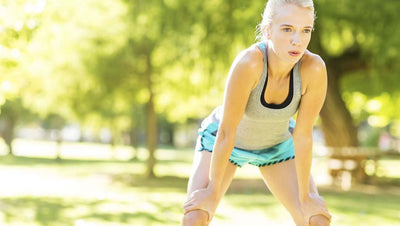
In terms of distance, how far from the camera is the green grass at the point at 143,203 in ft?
26.2

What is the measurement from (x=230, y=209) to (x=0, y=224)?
3.88 m

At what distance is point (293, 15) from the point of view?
2783mm

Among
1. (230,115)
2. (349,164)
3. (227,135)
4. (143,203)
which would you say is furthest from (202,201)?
(349,164)

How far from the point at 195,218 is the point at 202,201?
0.10 meters

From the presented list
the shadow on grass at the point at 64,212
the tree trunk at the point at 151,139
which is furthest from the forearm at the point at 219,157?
the tree trunk at the point at 151,139

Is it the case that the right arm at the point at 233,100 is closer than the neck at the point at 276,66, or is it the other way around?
the right arm at the point at 233,100

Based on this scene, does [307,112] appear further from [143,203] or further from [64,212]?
[143,203]

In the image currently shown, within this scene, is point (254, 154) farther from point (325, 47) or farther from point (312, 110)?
point (325, 47)

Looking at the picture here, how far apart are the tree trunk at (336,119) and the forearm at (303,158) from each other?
11.8 metres

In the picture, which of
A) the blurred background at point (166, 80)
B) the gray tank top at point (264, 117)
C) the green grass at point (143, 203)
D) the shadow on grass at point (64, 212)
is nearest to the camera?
the gray tank top at point (264, 117)

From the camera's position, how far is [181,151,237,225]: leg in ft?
9.43

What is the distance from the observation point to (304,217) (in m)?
3.12

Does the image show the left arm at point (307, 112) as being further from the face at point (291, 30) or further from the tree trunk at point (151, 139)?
the tree trunk at point (151, 139)

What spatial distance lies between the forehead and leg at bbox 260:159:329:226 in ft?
3.08
